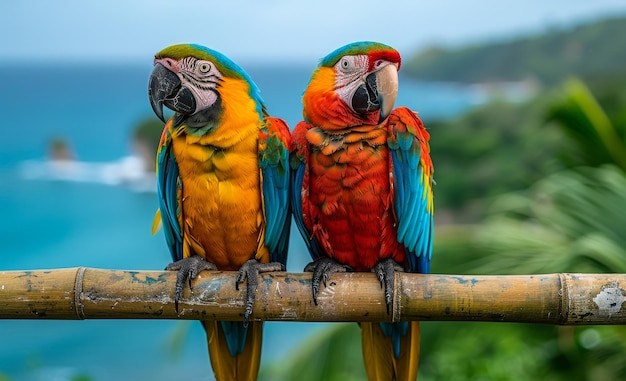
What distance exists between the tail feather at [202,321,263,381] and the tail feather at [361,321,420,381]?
0.30 meters

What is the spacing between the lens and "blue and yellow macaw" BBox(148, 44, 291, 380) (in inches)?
67.7

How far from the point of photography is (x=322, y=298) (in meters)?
1.64

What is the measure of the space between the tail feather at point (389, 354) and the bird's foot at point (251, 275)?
31cm

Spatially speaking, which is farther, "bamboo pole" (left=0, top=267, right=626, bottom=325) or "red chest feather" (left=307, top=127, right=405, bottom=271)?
"red chest feather" (left=307, top=127, right=405, bottom=271)

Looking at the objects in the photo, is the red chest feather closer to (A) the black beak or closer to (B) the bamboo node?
(A) the black beak

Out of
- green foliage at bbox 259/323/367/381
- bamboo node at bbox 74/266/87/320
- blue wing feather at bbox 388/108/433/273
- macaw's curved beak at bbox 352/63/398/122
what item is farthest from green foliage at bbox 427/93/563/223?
bamboo node at bbox 74/266/87/320

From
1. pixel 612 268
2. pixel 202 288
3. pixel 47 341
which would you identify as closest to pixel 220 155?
pixel 202 288

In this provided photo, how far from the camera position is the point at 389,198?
1.78 m

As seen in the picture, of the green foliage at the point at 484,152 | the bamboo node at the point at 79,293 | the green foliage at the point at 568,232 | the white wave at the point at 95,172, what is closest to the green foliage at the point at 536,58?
the green foliage at the point at 484,152

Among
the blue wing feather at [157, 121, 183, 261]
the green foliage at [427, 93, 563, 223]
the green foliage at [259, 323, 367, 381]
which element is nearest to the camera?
the blue wing feather at [157, 121, 183, 261]

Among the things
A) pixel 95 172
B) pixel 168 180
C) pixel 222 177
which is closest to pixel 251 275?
pixel 222 177

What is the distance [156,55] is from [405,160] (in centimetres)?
69

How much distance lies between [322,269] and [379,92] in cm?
47

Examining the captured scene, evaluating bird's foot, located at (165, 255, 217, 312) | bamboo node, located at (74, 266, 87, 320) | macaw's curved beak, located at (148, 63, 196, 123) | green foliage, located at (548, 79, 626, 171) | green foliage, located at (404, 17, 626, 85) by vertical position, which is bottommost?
bamboo node, located at (74, 266, 87, 320)
